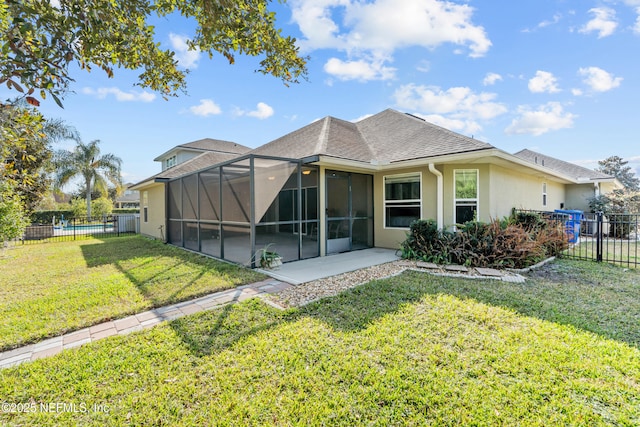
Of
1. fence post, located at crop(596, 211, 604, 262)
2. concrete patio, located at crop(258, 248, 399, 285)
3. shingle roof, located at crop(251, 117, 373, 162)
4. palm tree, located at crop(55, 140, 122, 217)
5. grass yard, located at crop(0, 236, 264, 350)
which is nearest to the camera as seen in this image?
grass yard, located at crop(0, 236, 264, 350)

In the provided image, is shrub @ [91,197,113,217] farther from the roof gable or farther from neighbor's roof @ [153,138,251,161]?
the roof gable

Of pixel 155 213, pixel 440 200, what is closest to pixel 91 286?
pixel 440 200

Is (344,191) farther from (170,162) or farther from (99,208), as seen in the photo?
(99,208)

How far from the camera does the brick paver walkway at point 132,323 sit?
337 cm

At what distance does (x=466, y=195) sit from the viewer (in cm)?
877

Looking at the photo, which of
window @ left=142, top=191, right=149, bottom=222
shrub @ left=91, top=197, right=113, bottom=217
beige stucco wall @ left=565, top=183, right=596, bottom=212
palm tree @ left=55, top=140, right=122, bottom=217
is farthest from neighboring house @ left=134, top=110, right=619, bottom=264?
shrub @ left=91, top=197, right=113, bottom=217

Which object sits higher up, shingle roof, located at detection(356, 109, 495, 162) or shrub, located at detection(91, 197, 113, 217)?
shingle roof, located at detection(356, 109, 495, 162)

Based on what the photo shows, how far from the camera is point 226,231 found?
8836 mm

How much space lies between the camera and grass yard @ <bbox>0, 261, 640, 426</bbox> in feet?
7.62

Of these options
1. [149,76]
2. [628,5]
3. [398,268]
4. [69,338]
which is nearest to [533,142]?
[628,5]

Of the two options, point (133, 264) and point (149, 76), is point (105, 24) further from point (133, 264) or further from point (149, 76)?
point (133, 264)

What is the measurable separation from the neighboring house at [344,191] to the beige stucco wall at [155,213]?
358 cm

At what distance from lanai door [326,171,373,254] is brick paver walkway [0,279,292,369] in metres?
3.65

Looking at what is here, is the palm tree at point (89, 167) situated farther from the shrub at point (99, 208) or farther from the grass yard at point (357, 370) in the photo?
the grass yard at point (357, 370)
